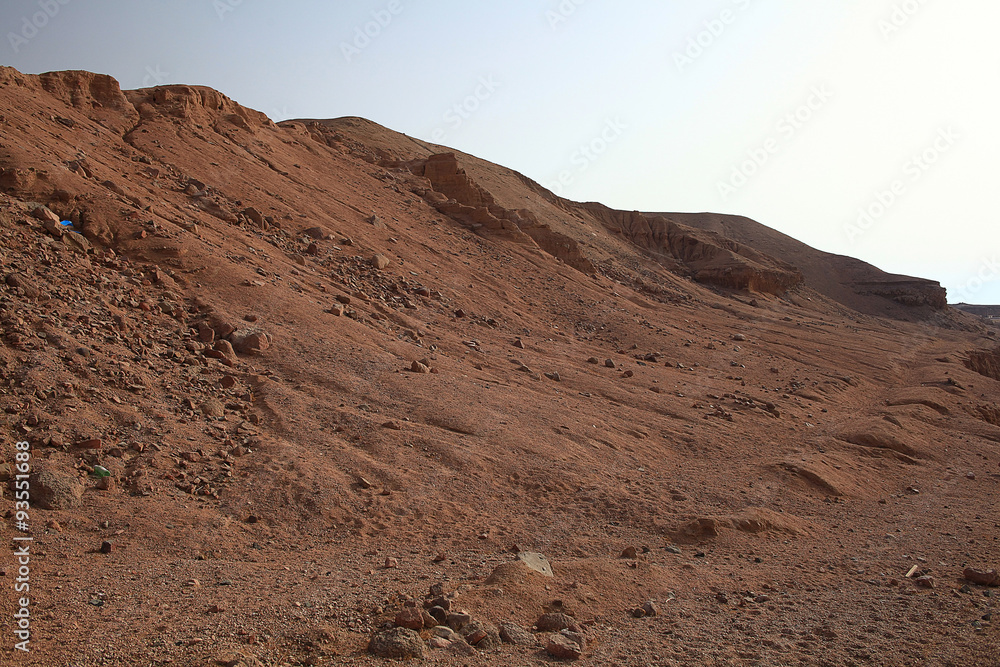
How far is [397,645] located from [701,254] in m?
32.3

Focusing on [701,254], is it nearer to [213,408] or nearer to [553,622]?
[213,408]

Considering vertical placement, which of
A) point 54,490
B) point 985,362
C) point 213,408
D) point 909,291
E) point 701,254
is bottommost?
point 54,490

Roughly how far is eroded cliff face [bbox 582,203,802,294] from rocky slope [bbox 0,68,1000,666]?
15435 millimetres

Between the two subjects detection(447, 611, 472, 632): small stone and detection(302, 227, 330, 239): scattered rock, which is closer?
detection(447, 611, 472, 632): small stone

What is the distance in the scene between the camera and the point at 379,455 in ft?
22.5

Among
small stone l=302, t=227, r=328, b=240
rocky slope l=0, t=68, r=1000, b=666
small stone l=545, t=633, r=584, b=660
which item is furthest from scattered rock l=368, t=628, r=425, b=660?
small stone l=302, t=227, r=328, b=240

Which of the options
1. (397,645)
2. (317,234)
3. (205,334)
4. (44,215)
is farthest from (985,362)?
(44,215)

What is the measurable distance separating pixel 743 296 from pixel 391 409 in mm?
24786

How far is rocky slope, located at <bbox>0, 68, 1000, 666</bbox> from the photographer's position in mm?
4160

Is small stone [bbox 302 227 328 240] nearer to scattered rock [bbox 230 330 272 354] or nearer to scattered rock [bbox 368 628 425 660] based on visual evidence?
scattered rock [bbox 230 330 272 354]

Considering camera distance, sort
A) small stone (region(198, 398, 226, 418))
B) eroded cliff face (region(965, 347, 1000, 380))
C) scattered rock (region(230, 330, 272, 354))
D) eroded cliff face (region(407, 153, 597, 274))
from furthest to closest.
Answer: eroded cliff face (region(965, 347, 1000, 380))
eroded cliff face (region(407, 153, 597, 274))
scattered rock (region(230, 330, 272, 354))
small stone (region(198, 398, 226, 418))

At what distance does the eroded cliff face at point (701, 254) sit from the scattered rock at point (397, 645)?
2837 cm

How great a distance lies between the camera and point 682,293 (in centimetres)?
2422

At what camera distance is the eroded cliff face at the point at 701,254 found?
101 ft
